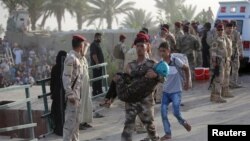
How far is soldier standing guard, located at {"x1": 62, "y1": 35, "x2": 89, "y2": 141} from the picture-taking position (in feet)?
21.1

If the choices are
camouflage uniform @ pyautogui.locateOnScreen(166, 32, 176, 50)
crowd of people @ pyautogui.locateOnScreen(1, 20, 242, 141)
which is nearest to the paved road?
crowd of people @ pyautogui.locateOnScreen(1, 20, 242, 141)

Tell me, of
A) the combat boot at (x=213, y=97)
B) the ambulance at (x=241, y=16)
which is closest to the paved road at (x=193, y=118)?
the combat boot at (x=213, y=97)

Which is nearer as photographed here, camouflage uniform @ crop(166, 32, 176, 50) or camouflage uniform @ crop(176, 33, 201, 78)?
camouflage uniform @ crop(166, 32, 176, 50)

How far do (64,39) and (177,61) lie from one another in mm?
21632

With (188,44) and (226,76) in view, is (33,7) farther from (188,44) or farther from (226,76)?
(226,76)

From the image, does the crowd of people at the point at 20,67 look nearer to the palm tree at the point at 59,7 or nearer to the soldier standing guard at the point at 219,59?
the soldier standing guard at the point at 219,59

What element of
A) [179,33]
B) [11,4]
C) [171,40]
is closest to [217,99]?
[171,40]

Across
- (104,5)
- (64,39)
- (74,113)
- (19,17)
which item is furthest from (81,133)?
(104,5)

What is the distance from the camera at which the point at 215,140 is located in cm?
574

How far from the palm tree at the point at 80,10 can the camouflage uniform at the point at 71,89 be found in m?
34.2

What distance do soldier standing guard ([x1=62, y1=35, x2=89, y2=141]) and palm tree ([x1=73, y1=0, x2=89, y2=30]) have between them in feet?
112

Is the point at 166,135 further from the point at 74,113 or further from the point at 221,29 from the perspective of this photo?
the point at 221,29

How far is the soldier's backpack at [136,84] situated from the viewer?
232 inches

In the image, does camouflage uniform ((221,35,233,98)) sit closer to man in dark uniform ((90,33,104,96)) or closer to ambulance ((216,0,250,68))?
man in dark uniform ((90,33,104,96))
